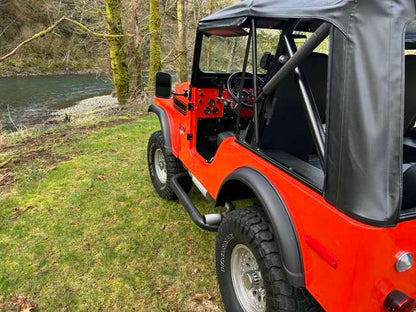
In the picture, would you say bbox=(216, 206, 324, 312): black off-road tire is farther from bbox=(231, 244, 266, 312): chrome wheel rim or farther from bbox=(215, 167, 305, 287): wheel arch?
bbox=(215, 167, 305, 287): wheel arch

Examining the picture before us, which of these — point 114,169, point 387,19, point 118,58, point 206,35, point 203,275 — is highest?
point 118,58

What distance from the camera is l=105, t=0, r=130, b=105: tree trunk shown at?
10.4 m

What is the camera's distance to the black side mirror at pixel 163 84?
3.44 meters

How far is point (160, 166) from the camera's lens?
14.4ft

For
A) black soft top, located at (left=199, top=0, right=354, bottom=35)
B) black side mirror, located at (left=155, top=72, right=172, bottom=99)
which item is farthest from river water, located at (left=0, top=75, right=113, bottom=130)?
black soft top, located at (left=199, top=0, right=354, bottom=35)

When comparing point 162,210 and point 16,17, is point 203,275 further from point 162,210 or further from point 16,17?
point 16,17

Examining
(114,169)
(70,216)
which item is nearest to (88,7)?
(114,169)

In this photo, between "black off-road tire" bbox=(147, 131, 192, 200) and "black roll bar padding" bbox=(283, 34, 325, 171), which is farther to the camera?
"black off-road tire" bbox=(147, 131, 192, 200)

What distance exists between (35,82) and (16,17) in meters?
14.4

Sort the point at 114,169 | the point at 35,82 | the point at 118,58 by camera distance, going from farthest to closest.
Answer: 1. the point at 35,82
2. the point at 118,58
3. the point at 114,169

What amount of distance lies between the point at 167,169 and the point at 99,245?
1.12m

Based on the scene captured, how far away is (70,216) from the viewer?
3.86 metres

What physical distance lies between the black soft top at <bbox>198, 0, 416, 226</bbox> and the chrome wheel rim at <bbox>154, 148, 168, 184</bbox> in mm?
3006


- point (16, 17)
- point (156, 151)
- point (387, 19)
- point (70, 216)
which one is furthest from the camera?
point (16, 17)
